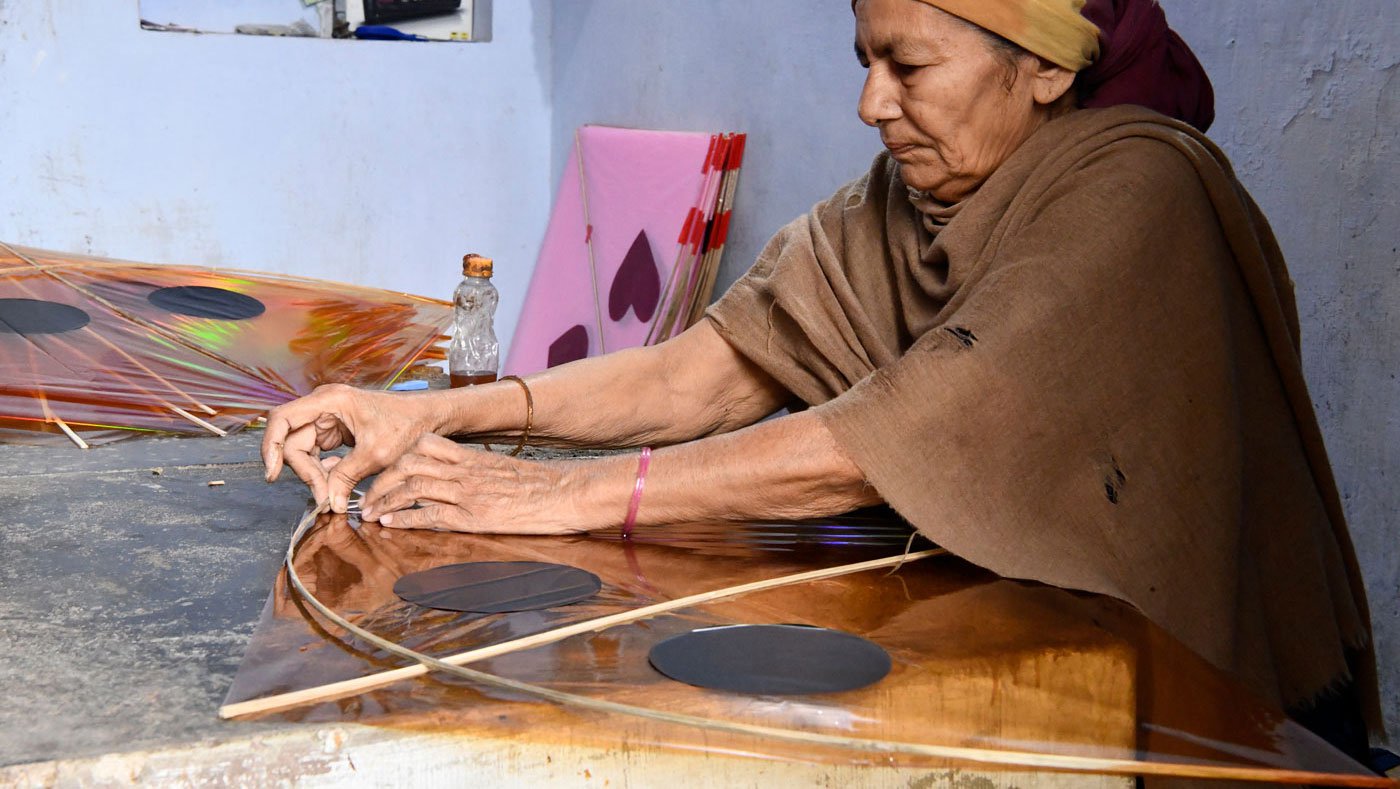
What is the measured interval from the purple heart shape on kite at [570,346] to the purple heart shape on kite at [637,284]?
0.20 m

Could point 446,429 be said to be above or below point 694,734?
above

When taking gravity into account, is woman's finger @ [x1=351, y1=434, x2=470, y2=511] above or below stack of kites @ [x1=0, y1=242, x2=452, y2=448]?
below

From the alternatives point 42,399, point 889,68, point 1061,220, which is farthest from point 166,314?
point 1061,220

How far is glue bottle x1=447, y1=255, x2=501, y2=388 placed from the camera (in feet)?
9.04

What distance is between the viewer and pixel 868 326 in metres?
1.79

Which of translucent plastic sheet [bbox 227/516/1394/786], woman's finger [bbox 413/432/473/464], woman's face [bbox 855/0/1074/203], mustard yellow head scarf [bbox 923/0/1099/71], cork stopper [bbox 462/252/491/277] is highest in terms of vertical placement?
mustard yellow head scarf [bbox 923/0/1099/71]

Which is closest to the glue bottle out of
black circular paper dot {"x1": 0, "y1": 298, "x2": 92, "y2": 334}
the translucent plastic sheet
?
black circular paper dot {"x1": 0, "y1": 298, "x2": 92, "y2": 334}

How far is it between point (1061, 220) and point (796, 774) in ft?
2.41

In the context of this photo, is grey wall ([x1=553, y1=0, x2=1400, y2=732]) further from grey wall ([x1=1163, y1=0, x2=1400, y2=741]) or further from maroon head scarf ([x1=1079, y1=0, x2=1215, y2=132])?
maroon head scarf ([x1=1079, y1=0, x2=1215, y2=132])

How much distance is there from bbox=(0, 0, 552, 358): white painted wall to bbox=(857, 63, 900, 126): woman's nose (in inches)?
140

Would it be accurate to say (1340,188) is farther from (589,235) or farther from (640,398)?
(589,235)

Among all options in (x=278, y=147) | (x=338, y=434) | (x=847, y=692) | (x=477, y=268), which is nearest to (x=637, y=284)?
(x=477, y=268)

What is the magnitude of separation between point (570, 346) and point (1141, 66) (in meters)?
2.92

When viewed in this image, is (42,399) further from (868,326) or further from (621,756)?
(621,756)
